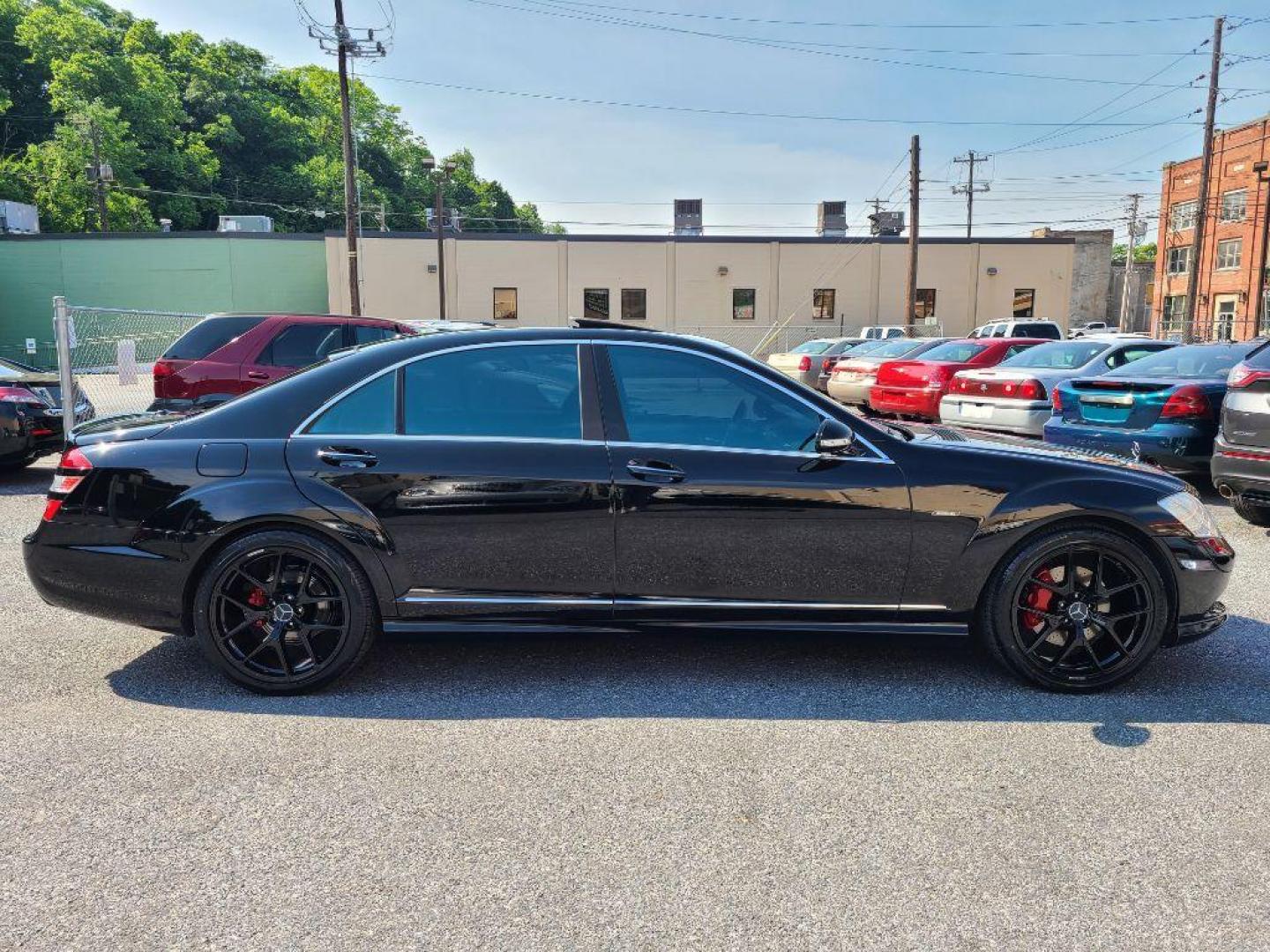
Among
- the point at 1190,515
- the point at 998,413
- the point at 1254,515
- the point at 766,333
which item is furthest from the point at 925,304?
the point at 1190,515

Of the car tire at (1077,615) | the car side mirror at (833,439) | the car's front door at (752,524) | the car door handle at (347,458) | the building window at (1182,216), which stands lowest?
the car tire at (1077,615)

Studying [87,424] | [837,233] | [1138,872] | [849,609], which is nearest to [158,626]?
[87,424]

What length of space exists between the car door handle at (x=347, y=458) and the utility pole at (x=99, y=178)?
57.0 metres

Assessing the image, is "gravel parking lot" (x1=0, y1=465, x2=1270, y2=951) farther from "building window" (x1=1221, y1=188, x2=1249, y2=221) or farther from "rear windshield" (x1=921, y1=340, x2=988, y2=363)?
"building window" (x1=1221, y1=188, x2=1249, y2=221)

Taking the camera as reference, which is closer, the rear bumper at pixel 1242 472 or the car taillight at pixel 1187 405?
the rear bumper at pixel 1242 472

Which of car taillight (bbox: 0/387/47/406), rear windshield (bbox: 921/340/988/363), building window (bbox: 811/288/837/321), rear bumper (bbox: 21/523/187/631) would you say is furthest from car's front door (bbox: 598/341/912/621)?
building window (bbox: 811/288/837/321)

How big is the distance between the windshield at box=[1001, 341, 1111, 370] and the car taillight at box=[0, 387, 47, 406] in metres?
11.2

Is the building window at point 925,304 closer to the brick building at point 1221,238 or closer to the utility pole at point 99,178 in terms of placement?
the brick building at point 1221,238

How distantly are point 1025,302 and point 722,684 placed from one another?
4162 centimetres

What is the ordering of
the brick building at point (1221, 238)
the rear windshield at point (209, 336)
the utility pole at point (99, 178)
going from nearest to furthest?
the rear windshield at point (209, 336), the brick building at point (1221, 238), the utility pole at point (99, 178)

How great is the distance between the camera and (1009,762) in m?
3.35

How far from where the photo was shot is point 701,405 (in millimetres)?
4082

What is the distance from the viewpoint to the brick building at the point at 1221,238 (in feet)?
152

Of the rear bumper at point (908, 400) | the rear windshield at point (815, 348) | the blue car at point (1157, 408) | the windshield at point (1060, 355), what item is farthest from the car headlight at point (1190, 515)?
the rear windshield at point (815, 348)
